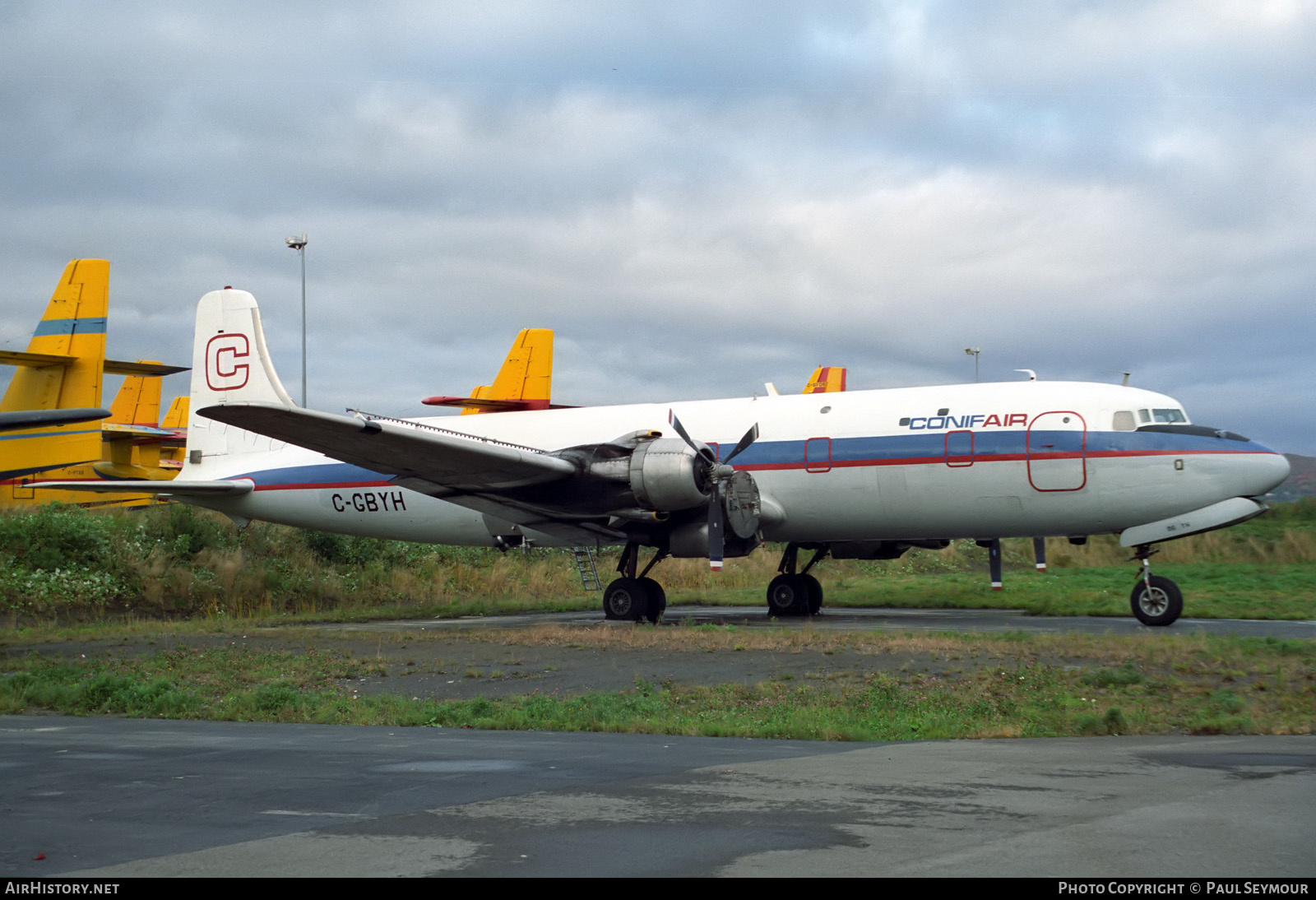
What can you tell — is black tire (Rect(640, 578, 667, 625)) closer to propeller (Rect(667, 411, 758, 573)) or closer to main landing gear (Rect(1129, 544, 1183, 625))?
propeller (Rect(667, 411, 758, 573))

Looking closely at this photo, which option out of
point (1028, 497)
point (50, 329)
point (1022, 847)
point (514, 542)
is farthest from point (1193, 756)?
point (50, 329)

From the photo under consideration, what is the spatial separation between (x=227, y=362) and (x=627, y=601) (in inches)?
435

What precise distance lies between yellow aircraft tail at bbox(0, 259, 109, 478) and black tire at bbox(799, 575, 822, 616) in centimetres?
1269

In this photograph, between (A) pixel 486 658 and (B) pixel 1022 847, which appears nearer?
(B) pixel 1022 847

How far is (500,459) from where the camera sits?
19297mm

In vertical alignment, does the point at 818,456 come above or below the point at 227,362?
below

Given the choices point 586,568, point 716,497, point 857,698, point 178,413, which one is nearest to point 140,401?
point 178,413

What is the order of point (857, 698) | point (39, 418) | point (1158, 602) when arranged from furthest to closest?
point (1158, 602)
point (39, 418)
point (857, 698)

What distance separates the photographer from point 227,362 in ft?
84.7

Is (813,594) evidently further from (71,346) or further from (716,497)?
(71,346)

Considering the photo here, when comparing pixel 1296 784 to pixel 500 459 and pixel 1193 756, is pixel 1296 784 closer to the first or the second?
pixel 1193 756

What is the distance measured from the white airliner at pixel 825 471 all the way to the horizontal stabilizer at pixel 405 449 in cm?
5

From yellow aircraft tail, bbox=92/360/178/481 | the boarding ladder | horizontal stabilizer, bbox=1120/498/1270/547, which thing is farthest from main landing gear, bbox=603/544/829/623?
yellow aircraft tail, bbox=92/360/178/481

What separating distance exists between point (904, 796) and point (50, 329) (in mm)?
19233
